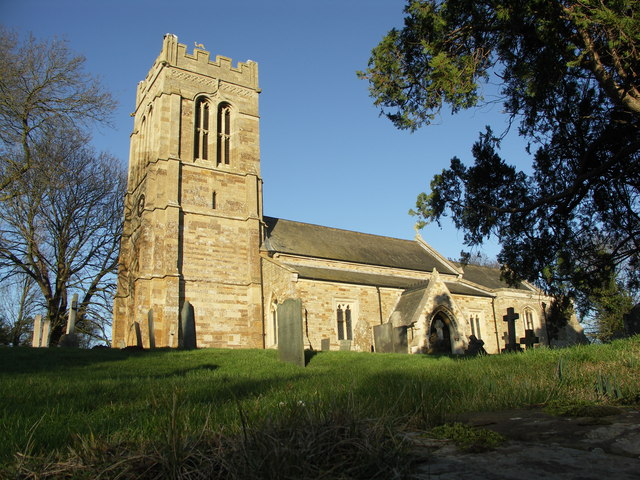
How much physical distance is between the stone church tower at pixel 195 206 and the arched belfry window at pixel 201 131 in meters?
0.05

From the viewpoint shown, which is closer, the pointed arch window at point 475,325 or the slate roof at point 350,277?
the slate roof at point 350,277

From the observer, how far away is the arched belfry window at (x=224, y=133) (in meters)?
25.3

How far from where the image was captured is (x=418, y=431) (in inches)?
122

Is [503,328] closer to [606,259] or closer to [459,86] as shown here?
[606,259]

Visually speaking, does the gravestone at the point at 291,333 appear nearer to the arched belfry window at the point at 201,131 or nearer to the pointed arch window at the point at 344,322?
the pointed arch window at the point at 344,322

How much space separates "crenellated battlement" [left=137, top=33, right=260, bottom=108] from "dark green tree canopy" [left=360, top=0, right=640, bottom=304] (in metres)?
18.3

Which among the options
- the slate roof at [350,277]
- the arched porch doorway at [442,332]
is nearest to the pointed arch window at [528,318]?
the slate roof at [350,277]

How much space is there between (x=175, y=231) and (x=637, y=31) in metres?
18.2

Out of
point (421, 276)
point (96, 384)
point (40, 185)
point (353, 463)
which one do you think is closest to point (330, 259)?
point (421, 276)

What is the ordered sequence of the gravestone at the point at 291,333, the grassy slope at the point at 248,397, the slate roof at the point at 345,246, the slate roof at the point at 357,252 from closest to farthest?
the grassy slope at the point at 248,397 < the gravestone at the point at 291,333 < the slate roof at the point at 357,252 < the slate roof at the point at 345,246

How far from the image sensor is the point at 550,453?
235 cm

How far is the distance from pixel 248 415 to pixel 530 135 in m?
7.95

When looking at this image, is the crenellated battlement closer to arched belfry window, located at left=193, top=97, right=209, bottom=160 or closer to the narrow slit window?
arched belfry window, located at left=193, top=97, right=209, bottom=160

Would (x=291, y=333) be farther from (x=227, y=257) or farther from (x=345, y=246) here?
(x=345, y=246)
